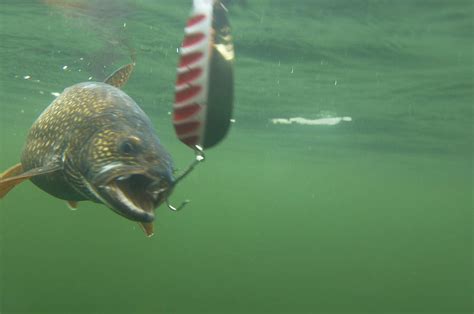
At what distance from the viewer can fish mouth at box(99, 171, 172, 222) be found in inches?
138

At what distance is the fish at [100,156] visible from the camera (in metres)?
3.74

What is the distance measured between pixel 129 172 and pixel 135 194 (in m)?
0.20

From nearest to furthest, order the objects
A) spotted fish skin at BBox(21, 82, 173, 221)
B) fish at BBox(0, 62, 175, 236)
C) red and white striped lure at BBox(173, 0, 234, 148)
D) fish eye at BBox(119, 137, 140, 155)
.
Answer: red and white striped lure at BBox(173, 0, 234, 148)
fish at BBox(0, 62, 175, 236)
spotted fish skin at BBox(21, 82, 173, 221)
fish eye at BBox(119, 137, 140, 155)

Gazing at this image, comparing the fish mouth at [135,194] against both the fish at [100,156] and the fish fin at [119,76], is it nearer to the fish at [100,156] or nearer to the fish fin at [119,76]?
the fish at [100,156]

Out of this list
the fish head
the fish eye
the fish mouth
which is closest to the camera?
the fish mouth

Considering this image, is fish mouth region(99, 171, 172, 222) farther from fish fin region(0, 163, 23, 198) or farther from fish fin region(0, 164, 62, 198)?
fish fin region(0, 163, 23, 198)

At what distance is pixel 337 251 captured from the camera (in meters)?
56.4

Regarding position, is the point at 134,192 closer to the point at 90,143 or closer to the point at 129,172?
the point at 129,172

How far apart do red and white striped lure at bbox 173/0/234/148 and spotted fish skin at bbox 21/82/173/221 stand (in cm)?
175

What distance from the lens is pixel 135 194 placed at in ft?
12.6

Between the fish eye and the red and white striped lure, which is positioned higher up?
the red and white striped lure

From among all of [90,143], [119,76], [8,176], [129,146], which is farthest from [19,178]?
[119,76]

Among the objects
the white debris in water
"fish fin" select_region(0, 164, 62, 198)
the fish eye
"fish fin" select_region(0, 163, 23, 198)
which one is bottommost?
the white debris in water

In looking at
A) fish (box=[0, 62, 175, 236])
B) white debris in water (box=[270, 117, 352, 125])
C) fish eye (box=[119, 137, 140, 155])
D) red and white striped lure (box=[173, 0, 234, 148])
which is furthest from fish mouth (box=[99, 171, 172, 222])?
white debris in water (box=[270, 117, 352, 125])
